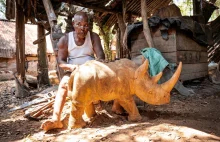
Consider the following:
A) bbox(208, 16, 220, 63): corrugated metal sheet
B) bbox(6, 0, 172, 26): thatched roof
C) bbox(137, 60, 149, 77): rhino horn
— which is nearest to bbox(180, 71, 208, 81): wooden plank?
bbox(208, 16, 220, 63): corrugated metal sheet

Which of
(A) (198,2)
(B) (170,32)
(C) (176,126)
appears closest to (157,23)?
(B) (170,32)

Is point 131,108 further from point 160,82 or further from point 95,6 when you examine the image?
point 95,6

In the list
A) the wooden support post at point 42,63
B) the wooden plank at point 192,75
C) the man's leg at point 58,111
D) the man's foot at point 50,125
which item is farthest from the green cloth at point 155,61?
the wooden support post at point 42,63

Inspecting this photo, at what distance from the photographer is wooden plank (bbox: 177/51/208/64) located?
17.3ft

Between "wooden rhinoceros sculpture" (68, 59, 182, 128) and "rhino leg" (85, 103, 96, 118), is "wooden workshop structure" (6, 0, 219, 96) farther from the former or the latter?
"wooden rhinoceros sculpture" (68, 59, 182, 128)

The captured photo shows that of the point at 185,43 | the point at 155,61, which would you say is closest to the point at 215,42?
the point at 185,43

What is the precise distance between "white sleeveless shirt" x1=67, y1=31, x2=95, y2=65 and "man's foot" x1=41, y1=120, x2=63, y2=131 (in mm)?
1075

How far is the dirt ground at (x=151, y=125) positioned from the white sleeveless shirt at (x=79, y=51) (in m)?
0.95

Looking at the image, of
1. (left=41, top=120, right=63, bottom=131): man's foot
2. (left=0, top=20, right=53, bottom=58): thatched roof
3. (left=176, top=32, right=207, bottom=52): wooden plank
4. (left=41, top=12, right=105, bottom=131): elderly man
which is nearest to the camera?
(left=41, top=120, right=63, bottom=131): man's foot

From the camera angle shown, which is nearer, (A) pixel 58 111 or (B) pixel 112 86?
(B) pixel 112 86

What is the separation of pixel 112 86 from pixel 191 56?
12.6ft

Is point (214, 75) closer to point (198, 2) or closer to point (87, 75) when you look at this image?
point (198, 2)

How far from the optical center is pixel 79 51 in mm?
3391

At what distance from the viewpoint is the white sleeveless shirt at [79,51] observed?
335 cm
